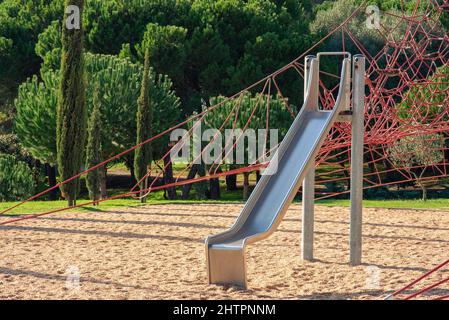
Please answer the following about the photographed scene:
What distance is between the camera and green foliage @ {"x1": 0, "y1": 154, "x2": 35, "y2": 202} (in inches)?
835

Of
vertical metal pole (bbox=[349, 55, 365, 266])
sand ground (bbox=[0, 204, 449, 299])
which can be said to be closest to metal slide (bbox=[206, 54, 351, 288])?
vertical metal pole (bbox=[349, 55, 365, 266])

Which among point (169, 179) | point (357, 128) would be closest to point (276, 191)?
point (357, 128)

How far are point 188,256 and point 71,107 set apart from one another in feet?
21.8

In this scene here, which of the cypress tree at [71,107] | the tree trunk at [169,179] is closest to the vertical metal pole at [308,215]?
the cypress tree at [71,107]

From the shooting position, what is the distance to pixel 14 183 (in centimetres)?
2144

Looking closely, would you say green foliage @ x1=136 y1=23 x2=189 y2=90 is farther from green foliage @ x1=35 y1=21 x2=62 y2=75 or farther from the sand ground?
the sand ground

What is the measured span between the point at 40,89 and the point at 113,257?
1370 centimetres

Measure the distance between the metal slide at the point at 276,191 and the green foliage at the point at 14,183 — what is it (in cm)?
1411

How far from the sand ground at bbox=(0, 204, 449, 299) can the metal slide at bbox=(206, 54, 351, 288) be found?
0.75ft

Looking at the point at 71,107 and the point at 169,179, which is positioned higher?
the point at 71,107

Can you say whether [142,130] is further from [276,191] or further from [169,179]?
[276,191]

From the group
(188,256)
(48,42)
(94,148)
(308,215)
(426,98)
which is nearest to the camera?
(308,215)
